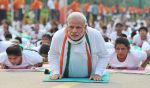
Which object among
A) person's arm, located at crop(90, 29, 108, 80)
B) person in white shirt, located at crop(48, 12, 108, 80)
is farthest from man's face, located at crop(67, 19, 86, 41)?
person's arm, located at crop(90, 29, 108, 80)

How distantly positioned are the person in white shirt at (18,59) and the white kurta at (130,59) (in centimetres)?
101

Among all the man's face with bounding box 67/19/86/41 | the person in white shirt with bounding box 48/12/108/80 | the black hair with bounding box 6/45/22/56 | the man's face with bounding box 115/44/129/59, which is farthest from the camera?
the man's face with bounding box 115/44/129/59

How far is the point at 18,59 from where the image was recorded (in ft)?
20.5

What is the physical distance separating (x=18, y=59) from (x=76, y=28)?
60.2 inches

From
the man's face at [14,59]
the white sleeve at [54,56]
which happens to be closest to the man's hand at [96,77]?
the white sleeve at [54,56]

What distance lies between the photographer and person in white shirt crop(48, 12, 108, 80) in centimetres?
514

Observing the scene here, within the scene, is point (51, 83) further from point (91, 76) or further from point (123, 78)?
point (123, 78)

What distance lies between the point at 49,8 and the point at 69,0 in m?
6.49

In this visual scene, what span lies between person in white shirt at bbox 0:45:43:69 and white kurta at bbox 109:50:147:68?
1.01 m

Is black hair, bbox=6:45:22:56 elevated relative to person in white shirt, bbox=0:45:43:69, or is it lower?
elevated

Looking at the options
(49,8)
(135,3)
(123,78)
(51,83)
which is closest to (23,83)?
(51,83)

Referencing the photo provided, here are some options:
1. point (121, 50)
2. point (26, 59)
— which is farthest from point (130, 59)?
point (26, 59)

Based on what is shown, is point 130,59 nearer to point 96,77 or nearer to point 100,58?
point 100,58

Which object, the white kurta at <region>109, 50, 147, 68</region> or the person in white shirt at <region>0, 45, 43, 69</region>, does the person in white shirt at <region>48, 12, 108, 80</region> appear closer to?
the person in white shirt at <region>0, 45, 43, 69</region>
